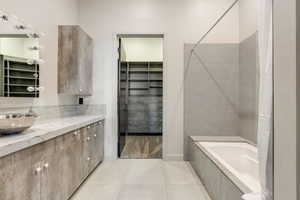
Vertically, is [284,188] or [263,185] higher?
[284,188]

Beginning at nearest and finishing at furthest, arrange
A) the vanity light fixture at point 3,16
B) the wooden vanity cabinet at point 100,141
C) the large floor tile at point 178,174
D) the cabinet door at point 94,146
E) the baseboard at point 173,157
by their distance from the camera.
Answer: the vanity light fixture at point 3,16, the large floor tile at point 178,174, the cabinet door at point 94,146, the wooden vanity cabinet at point 100,141, the baseboard at point 173,157

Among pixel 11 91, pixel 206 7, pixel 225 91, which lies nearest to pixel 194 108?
pixel 225 91

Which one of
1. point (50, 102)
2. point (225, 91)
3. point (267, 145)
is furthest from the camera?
point (225, 91)

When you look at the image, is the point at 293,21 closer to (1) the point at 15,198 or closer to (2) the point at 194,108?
(1) the point at 15,198

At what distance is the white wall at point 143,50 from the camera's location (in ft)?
26.1

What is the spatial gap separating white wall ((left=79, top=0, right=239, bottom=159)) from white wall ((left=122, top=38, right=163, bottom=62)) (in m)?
3.32

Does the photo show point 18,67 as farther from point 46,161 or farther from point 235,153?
point 235,153

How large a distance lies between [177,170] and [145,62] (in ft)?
15.1

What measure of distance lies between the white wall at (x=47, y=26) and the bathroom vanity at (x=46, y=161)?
2.07ft

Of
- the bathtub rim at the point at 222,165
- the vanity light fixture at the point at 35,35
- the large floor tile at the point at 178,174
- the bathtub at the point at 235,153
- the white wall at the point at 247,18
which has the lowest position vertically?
the large floor tile at the point at 178,174

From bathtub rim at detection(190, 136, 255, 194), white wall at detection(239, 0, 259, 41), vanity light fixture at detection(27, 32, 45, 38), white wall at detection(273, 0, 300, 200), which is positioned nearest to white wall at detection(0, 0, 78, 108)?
vanity light fixture at detection(27, 32, 45, 38)

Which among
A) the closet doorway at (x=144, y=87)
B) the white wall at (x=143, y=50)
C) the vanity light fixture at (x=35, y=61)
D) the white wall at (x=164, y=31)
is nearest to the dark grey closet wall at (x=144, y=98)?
the closet doorway at (x=144, y=87)

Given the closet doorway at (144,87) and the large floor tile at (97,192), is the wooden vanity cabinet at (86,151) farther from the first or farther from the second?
the closet doorway at (144,87)

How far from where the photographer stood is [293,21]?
2.33 feet
